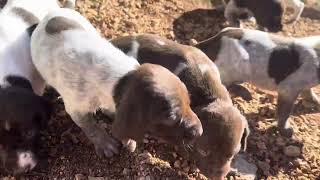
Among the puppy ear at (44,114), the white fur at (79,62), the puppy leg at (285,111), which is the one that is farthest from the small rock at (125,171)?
the puppy leg at (285,111)

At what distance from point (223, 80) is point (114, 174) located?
228 cm

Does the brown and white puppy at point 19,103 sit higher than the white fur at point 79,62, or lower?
lower

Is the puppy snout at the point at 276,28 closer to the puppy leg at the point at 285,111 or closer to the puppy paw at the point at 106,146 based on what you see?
the puppy leg at the point at 285,111

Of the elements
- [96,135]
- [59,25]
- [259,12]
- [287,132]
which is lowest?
[287,132]

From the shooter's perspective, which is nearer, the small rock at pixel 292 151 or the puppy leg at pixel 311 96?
the small rock at pixel 292 151

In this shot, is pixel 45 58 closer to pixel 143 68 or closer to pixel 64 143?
pixel 64 143

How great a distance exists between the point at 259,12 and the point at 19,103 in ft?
15.6

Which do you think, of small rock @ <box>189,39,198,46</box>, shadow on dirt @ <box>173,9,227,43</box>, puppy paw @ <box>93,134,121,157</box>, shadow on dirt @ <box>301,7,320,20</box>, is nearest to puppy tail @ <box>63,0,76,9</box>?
shadow on dirt @ <box>173,9,227,43</box>

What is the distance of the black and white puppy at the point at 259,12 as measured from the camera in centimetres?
966

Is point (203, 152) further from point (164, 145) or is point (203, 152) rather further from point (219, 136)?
point (164, 145)

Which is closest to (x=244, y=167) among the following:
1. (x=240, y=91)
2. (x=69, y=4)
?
(x=240, y=91)

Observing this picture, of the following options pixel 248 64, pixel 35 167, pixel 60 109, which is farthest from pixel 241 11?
pixel 35 167

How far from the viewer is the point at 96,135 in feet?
23.4

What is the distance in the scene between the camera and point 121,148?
717cm
